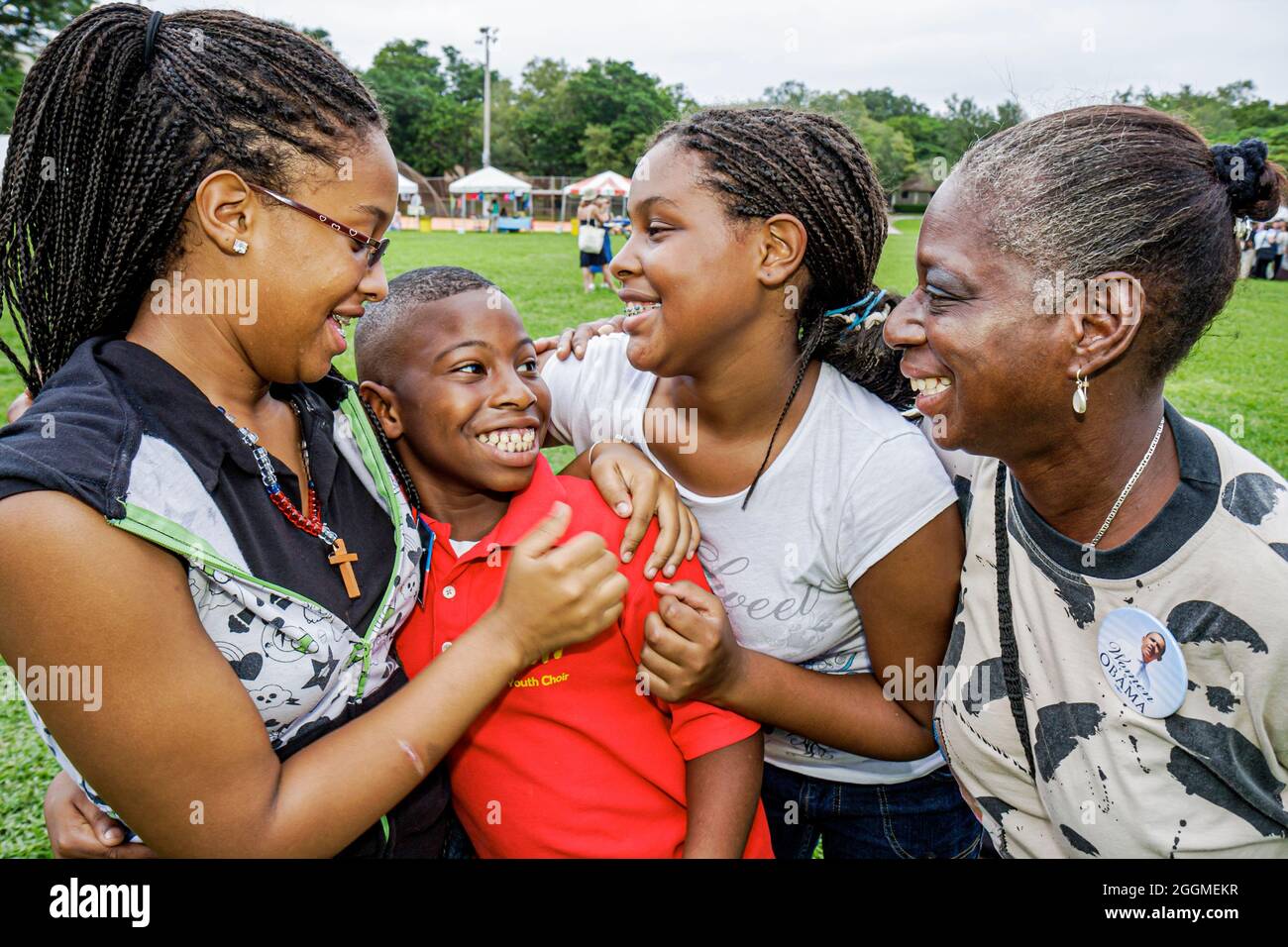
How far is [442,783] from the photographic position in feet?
6.90

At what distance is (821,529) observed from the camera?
7.11ft

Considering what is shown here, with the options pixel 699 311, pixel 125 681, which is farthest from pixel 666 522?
pixel 125 681

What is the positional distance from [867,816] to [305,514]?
1633mm

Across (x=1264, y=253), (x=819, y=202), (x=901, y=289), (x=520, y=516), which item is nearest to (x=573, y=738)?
(x=520, y=516)

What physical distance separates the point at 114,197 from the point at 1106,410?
1.95 meters

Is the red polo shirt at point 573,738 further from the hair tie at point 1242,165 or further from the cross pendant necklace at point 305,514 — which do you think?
the hair tie at point 1242,165

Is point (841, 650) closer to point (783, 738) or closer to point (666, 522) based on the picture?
point (783, 738)

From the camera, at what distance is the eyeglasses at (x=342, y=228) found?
1.72 m

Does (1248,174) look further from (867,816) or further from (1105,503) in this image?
(867,816)

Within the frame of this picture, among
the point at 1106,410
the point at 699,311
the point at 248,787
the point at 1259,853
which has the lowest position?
the point at 1259,853

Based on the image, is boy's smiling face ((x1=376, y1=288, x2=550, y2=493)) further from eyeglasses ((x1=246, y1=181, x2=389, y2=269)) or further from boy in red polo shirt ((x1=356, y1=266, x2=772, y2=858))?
eyeglasses ((x1=246, y1=181, x2=389, y2=269))

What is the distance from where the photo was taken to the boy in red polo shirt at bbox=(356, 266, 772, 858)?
2.03 m

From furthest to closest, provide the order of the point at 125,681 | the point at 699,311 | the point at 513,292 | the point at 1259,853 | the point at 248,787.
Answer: the point at 513,292 < the point at 699,311 < the point at 1259,853 < the point at 248,787 < the point at 125,681

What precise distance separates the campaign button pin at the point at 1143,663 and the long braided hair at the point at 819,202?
795 mm
